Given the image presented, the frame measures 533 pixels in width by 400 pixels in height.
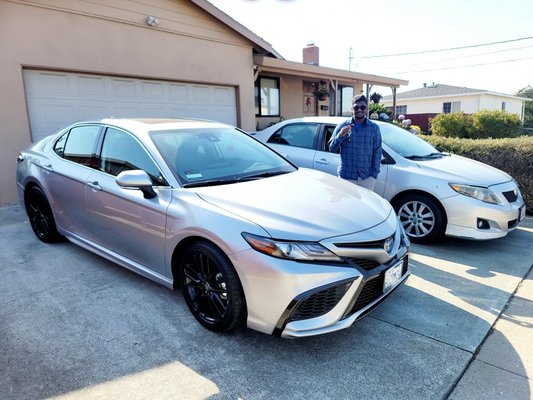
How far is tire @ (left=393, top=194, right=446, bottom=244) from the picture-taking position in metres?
4.63

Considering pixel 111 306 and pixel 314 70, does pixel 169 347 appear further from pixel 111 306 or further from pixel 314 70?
pixel 314 70

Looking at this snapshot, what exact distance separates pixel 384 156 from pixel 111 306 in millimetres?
3690

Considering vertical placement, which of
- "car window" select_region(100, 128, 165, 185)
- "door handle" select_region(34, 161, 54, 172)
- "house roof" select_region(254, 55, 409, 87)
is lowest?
"door handle" select_region(34, 161, 54, 172)

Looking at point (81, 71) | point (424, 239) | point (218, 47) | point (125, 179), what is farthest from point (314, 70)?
point (125, 179)

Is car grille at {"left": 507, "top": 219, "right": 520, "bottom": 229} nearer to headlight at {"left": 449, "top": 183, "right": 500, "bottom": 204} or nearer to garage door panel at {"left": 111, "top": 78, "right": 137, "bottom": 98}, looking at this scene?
headlight at {"left": 449, "top": 183, "right": 500, "bottom": 204}

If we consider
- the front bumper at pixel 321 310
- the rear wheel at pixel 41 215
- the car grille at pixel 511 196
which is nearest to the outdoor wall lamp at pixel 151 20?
the rear wheel at pixel 41 215

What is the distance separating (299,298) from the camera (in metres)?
2.31

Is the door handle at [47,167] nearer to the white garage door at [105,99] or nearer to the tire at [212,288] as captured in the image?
the tire at [212,288]

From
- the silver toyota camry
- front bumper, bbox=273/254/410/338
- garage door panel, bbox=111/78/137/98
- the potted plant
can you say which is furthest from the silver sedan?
the potted plant

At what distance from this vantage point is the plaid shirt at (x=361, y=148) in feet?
14.4

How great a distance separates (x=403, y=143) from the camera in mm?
5340

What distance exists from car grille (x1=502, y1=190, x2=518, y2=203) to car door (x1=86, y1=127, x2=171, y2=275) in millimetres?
3977

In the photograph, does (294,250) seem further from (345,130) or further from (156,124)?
(345,130)

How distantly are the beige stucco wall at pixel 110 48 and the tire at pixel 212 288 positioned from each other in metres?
5.05
